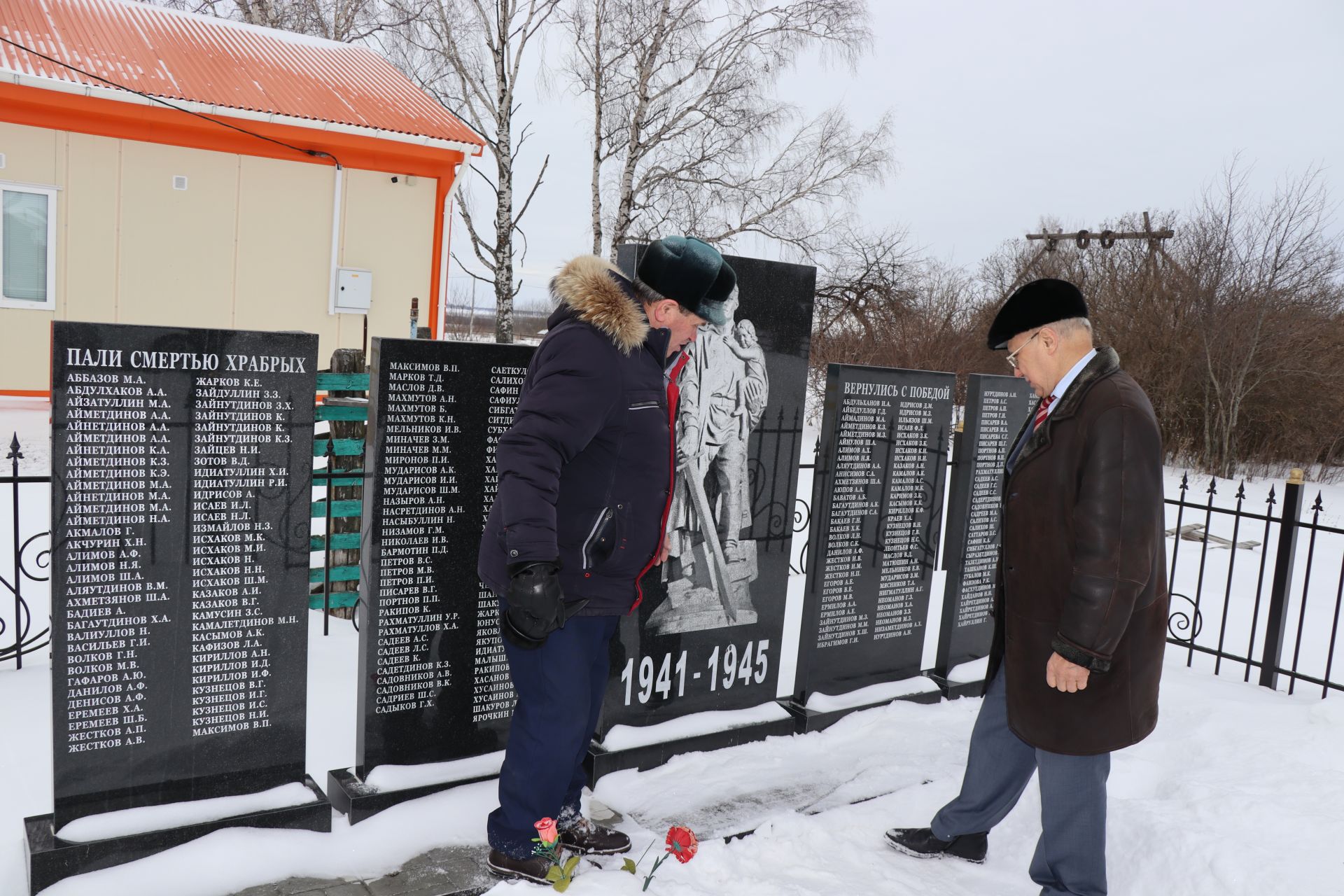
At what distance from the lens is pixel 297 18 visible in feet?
63.4

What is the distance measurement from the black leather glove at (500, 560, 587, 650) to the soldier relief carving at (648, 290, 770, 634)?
1394 millimetres

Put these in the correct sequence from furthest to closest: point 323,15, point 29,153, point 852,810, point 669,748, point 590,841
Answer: point 323,15
point 29,153
point 669,748
point 852,810
point 590,841

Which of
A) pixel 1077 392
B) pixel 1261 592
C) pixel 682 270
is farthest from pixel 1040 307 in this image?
pixel 1261 592

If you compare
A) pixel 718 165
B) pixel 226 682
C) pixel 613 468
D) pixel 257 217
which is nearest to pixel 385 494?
pixel 226 682

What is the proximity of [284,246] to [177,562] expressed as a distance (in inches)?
384

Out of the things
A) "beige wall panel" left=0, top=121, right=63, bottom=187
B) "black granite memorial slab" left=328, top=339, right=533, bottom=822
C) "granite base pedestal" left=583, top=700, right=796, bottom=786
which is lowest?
"granite base pedestal" left=583, top=700, right=796, bottom=786

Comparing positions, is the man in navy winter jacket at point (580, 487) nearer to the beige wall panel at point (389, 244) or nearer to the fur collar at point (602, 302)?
the fur collar at point (602, 302)

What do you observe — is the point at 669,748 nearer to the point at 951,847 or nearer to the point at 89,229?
the point at 951,847

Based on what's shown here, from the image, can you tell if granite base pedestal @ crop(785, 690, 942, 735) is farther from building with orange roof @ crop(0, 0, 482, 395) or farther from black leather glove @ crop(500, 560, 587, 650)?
building with orange roof @ crop(0, 0, 482, 395)

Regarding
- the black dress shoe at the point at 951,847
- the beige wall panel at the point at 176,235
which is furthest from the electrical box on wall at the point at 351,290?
the black dress shoe at the point at 951,847

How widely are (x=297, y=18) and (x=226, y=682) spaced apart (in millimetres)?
20016

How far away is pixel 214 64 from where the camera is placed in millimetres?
11516

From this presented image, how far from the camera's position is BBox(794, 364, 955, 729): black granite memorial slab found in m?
4.43

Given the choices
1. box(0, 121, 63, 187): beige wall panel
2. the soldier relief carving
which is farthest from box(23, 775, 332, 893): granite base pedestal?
box(0, 121, 63, 187): beige wall panel
